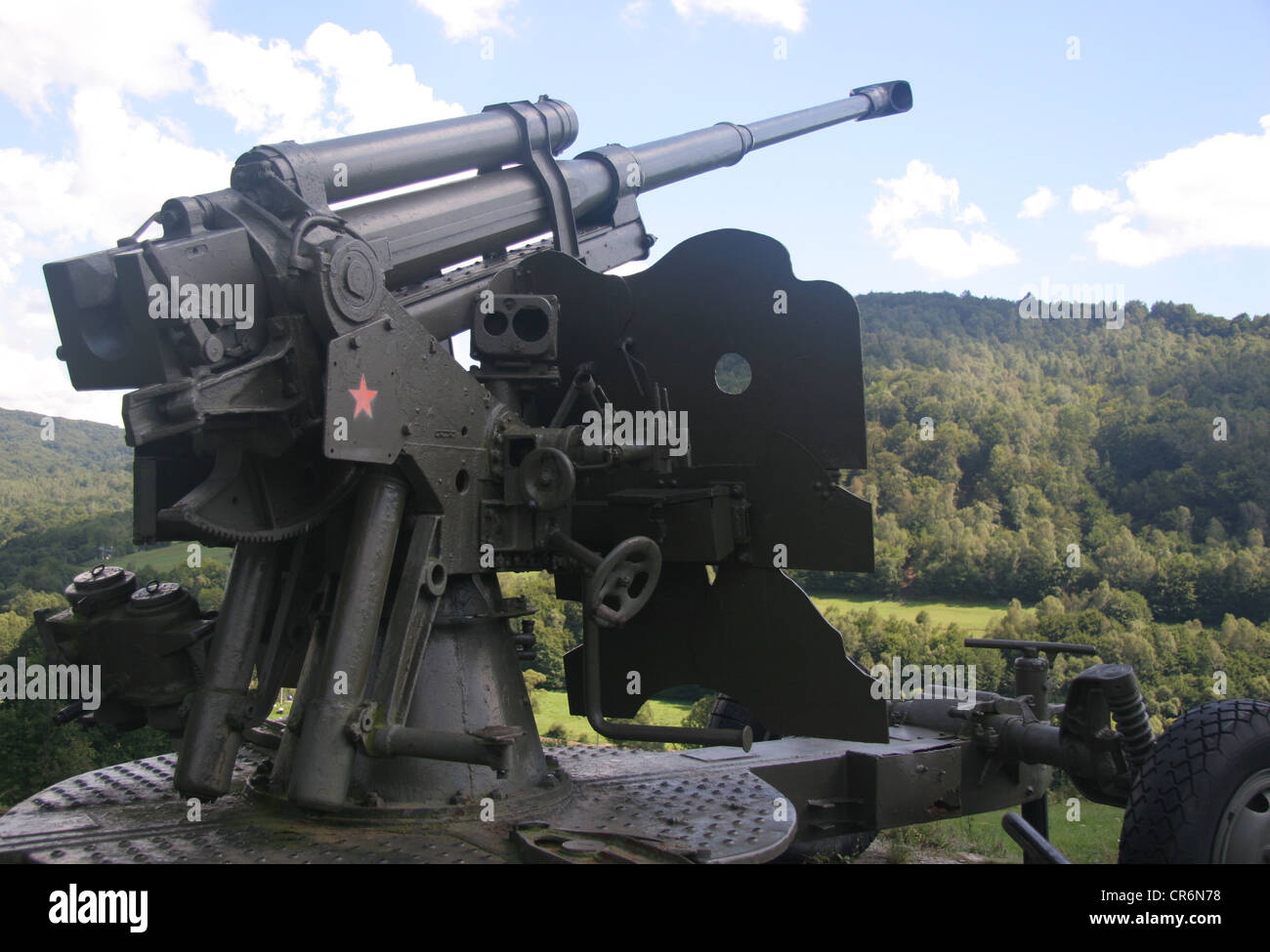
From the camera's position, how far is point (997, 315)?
53.7 m

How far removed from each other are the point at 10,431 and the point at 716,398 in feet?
151

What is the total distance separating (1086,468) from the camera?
37781 millimetres

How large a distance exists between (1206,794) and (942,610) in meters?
26.2

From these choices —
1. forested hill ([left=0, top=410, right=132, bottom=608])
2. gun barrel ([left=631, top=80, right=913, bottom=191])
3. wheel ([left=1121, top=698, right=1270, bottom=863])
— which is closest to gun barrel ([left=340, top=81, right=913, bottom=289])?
gun barrel ([left=631, top=80, right=913, bottom=191])

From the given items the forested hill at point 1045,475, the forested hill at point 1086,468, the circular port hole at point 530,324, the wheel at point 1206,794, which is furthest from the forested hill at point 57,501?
the forested hill at point 1086,468

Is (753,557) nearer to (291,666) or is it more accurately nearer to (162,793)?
(291,666)

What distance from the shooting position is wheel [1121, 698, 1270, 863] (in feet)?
16.6

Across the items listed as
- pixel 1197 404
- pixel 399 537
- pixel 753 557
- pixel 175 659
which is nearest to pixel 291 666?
pixel 175 659

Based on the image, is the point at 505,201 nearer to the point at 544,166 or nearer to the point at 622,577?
the point at 544,166

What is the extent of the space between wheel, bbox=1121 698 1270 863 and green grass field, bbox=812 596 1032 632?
21552 millimetres

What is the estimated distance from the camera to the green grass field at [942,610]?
27.9 m

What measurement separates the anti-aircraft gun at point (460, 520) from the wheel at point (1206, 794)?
58 cm

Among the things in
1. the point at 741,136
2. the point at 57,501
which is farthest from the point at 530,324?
the point at 57,501

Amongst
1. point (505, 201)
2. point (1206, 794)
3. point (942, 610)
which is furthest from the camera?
point (942, 610)
